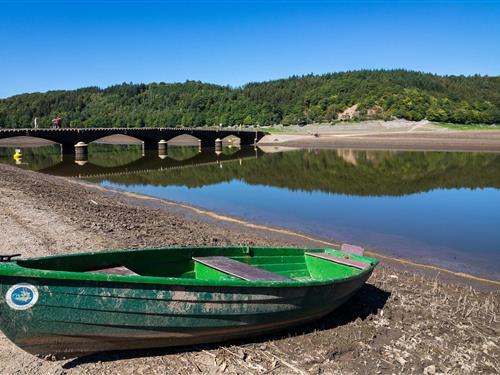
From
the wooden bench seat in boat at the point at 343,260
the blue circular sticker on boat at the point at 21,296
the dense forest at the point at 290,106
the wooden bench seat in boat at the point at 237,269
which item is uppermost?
the dense forest at the point at 290,106

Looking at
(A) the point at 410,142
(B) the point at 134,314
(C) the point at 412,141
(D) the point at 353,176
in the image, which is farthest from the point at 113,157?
(B) the point at 134,314

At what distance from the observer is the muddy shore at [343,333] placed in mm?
7273

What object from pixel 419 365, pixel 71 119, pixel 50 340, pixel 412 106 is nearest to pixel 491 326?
pixel 419 365

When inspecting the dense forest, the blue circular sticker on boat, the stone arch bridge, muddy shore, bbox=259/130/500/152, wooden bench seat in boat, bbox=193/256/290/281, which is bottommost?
wooden bench seat in boat, bbox=193/256/290/281

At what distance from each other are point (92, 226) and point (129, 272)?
8.61 metres

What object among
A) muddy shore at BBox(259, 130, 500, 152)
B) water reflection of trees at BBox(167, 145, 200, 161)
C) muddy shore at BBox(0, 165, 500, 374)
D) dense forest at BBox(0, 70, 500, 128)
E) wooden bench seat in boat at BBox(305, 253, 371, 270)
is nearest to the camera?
muddy shore at BBox(0, 165, 500, 374)

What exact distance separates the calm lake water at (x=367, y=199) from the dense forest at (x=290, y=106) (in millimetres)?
95766

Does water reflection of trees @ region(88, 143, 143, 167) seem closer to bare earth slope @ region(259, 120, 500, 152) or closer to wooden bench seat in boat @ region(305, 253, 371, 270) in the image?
bare earth slope @ region(259, 120, 500, 152)

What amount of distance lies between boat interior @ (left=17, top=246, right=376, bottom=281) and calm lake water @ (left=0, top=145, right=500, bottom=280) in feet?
22.3

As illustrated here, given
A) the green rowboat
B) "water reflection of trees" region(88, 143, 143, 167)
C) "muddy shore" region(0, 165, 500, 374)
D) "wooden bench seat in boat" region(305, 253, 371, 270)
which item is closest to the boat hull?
the green rowboat

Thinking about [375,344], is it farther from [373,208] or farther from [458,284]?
[373,208]

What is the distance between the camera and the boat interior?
26.7ft

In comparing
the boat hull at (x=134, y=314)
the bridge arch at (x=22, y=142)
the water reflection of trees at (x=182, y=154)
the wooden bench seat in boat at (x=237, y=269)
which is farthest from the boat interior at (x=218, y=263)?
the bridge arch at (x=22, y=142)

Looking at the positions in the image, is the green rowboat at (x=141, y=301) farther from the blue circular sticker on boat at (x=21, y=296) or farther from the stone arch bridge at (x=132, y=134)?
the stone arch bridge at (x=132, y=134)
